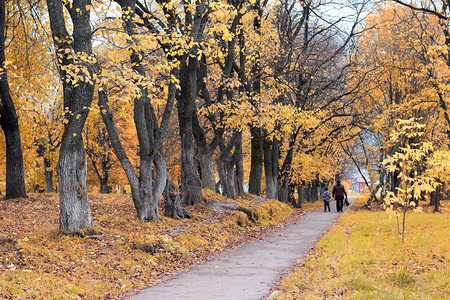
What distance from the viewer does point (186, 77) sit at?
56.1 ft

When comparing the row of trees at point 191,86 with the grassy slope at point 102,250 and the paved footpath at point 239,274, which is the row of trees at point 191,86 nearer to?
the grassy slope at point 102,250

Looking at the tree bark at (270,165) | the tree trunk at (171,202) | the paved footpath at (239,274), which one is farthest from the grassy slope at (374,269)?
the tree bark at (270,165)

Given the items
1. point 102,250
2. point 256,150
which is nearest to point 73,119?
point 102,250

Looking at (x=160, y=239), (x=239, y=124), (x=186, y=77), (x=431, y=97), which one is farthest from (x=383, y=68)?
(x=160, y=239)

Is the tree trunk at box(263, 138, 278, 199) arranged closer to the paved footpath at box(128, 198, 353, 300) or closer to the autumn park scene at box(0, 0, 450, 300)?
the autumn park scene at box(0, 0, 450, 300)

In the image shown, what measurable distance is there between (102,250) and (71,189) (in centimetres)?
181

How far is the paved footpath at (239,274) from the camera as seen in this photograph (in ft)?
25.0

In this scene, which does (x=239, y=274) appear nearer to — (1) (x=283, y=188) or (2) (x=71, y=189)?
(2) (x=71, y=189)

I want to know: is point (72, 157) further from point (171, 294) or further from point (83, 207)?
point (171, 294)

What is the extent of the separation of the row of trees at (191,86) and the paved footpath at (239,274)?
318 cm

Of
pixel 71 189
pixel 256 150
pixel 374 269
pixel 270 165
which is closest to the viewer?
pixel 374 269

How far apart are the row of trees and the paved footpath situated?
10.4ft

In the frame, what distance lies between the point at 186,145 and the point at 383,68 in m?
16.9

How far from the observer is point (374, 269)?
9336mm
